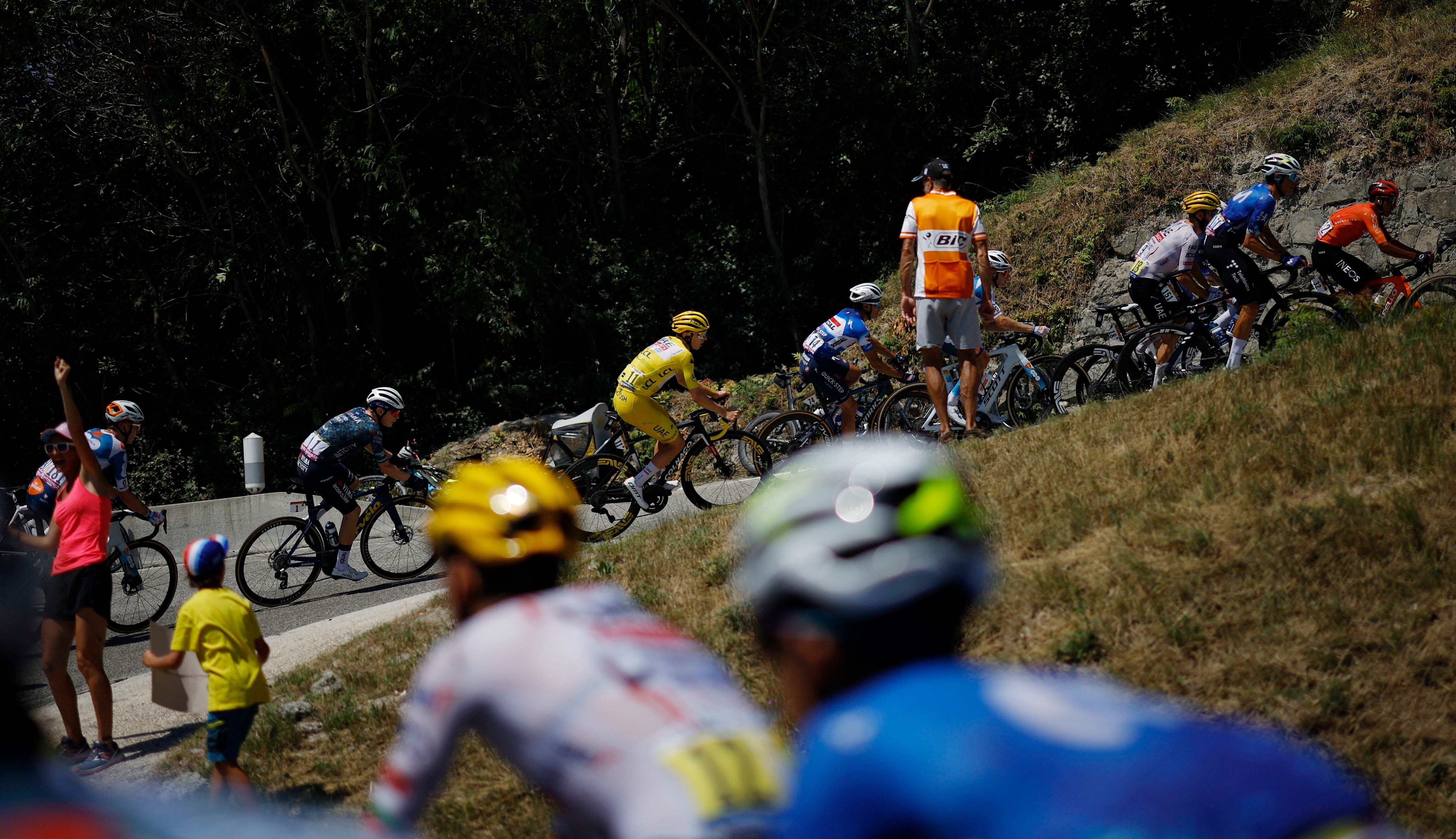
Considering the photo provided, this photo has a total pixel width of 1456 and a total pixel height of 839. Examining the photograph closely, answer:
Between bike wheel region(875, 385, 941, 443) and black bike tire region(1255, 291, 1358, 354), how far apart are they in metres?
3.10

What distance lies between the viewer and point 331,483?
34.2 feet

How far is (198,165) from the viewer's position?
20.9 m

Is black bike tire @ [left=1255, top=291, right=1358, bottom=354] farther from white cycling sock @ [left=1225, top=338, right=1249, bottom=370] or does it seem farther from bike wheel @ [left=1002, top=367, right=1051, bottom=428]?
bike wheel @ [left=1002, top=367, right=1051, bottom=428]

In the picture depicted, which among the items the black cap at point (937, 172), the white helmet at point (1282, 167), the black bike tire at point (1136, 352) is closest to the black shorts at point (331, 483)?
the black cap at point (937, 172)

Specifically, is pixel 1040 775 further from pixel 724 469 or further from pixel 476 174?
pixel 476 174

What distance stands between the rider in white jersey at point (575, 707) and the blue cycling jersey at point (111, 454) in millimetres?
7044

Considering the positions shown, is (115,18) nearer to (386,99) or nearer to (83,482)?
(386,99)

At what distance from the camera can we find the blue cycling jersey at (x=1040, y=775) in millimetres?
1249

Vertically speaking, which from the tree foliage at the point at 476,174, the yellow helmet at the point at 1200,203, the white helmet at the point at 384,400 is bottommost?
the white helmet at the point at 384,400

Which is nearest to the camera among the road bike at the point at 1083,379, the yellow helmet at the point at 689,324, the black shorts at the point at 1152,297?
the yellow helmet at the point at 689,324

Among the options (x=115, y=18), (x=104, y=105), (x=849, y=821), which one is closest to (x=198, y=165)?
(x=104, y=105)

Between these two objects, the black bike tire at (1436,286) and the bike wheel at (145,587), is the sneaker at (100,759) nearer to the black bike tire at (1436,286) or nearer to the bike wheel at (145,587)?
the bike wheel at (145,587)

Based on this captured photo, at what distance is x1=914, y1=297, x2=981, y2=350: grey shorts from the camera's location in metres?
9.11

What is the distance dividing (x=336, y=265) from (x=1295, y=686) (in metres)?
20.9
